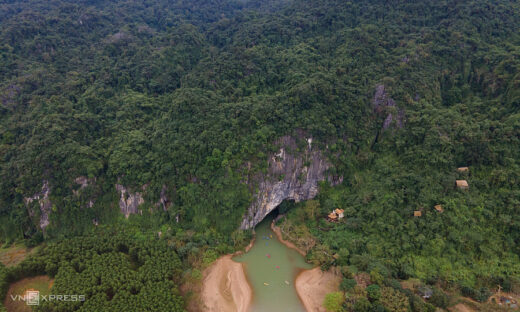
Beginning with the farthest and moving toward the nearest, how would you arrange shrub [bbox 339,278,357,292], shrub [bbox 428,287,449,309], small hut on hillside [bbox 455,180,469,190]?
small hut on hillside [bbox 455,180,469,190] → shrub [bbox 339,278,357,292] → shrub [bbox 428,287,449,309]

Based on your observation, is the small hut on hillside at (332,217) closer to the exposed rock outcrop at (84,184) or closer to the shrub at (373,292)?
the shrub at (373,292)

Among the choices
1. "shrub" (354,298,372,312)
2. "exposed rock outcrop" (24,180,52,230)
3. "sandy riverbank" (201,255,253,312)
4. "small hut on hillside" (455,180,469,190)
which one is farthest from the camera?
"exposed rock outcrop" (24,180,52,230)

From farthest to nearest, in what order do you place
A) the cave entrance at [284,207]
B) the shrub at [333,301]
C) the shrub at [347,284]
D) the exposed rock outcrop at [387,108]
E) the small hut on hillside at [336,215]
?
the cave entrance at [284,207] → the exposed rock outcrop at [387,108] → the small hut on hillside at [336,215] → the shrub at [347,284] → the shrub at [333,301]

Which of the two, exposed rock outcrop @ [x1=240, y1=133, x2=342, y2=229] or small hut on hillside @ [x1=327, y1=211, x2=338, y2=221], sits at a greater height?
exposed rock outcrop @ [x1=240, y1=133, x2=342, y2=229]

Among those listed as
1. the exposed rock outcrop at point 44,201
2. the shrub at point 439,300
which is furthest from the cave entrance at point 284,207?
the exposed rock outcrop at point 44,201

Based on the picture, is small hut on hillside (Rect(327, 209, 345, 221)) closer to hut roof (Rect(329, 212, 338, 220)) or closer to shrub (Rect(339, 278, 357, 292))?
hut roof (Rect(329, 212, 338, 220))

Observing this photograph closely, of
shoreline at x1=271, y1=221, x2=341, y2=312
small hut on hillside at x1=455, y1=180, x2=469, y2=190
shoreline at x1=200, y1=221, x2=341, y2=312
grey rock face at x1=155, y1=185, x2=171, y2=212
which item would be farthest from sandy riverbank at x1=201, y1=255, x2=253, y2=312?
small hut on hillside at x1=455, y1=180, x2=469, y2=190

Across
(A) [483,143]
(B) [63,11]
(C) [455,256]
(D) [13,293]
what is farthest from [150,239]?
(B) [63,11]
